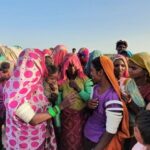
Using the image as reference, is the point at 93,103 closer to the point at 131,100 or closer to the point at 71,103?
the point at 71,103

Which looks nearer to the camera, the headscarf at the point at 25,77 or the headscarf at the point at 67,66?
the headscarf at the point at 25,77

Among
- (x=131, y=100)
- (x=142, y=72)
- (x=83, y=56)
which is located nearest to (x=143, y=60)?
(x=142, y=72)

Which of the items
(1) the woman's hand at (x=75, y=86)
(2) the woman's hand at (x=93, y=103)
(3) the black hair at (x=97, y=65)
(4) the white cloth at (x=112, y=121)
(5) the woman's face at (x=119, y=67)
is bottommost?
(4) the white cloth at (x=112, y=121)

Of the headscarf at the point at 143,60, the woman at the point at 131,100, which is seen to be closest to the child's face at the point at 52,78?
the woman at the point at 131,100

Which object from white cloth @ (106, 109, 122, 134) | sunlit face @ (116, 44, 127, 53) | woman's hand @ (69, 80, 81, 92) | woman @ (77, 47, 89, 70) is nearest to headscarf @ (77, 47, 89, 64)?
woman @ (77, 47, 89, 70)

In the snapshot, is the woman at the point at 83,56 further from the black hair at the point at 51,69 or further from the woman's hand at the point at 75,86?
the black hair at the point at 51,69

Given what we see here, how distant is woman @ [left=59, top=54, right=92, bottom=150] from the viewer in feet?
13.0

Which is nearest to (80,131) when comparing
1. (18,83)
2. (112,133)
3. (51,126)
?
(51,126)

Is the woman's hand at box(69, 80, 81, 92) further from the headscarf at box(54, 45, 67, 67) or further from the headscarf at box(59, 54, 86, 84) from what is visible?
the headscarf at box(54, 45, 67, 67)

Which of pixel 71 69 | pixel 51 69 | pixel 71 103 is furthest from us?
pixel 71 69

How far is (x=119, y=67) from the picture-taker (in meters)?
4.72

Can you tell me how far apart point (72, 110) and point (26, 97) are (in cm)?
82

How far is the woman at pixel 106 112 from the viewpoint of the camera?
3.42 metres

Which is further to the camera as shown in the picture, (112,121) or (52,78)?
(52,78)
